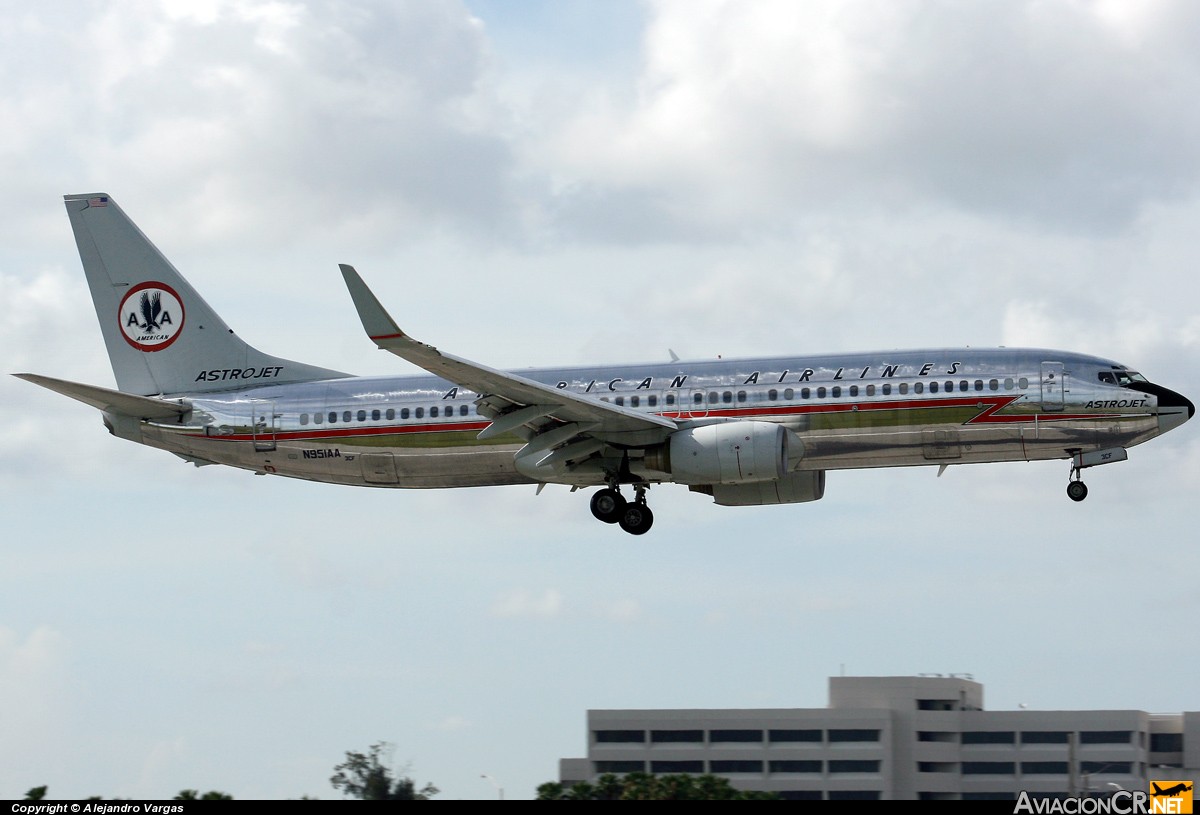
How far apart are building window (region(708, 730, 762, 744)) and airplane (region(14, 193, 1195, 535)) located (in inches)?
1843

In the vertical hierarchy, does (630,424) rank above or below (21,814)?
above

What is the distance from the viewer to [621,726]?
289 ft

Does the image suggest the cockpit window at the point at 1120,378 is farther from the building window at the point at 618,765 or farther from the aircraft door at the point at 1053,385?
the building window at the point at 618,765

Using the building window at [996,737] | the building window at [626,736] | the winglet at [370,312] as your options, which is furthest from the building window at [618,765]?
the winglet at [370,312]

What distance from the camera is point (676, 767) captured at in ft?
289

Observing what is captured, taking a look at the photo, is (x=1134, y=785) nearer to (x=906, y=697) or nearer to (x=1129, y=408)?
(x=906, y=697)

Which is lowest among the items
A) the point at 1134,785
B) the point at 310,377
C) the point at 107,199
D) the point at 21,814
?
the point at 21,814

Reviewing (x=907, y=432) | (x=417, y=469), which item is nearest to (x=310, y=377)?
(x=417, y=469)

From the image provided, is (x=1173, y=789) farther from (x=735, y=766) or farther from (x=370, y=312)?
(x=735, y=766)

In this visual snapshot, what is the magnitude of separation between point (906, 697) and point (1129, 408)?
2237 inches

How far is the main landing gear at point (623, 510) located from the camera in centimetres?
4125

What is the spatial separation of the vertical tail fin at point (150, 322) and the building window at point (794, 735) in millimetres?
51016

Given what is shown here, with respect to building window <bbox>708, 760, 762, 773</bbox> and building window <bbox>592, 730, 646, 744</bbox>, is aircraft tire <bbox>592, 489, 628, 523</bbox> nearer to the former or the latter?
building window <bbox>592, 730, 646, 744</bbox>

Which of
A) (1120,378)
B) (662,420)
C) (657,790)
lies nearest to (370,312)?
(662,420)
